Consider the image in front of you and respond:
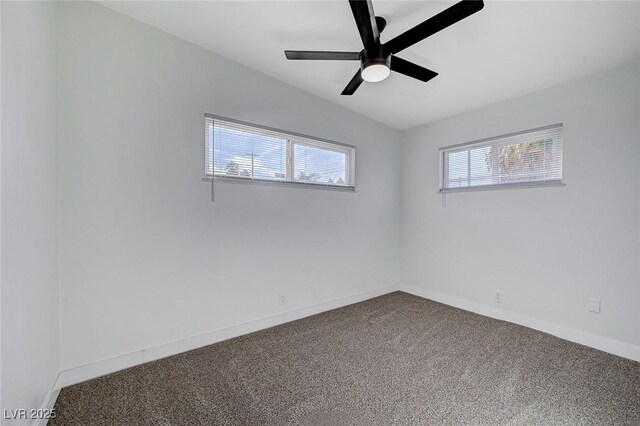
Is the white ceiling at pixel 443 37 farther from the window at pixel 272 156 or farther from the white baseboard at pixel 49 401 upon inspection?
the white baseboard at pixel 49 401

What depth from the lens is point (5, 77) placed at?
108 cm

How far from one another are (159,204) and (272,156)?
1161mm

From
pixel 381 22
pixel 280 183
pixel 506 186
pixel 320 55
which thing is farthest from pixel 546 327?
pixel 320 55

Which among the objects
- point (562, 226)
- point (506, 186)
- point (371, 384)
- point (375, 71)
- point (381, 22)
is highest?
point (381, 22)

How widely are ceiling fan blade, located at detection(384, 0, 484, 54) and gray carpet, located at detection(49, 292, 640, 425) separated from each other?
7.22ft

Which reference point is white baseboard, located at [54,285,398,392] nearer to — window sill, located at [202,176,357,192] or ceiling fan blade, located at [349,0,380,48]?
window sill, located at [202,176,357,192]

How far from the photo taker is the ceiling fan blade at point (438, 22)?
1300 mm

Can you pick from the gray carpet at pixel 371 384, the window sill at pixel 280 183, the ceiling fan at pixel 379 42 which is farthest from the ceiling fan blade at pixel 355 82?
the gray carpet at pixel 371 384

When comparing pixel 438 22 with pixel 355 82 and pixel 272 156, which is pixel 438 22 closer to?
pixel 355 82

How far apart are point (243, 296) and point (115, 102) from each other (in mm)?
1903

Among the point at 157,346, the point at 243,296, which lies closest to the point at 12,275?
the point at 157,346

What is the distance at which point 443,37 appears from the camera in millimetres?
2004

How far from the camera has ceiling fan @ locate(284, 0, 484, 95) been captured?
1326 mm

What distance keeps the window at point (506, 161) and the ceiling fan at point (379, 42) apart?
1662 millimetres
